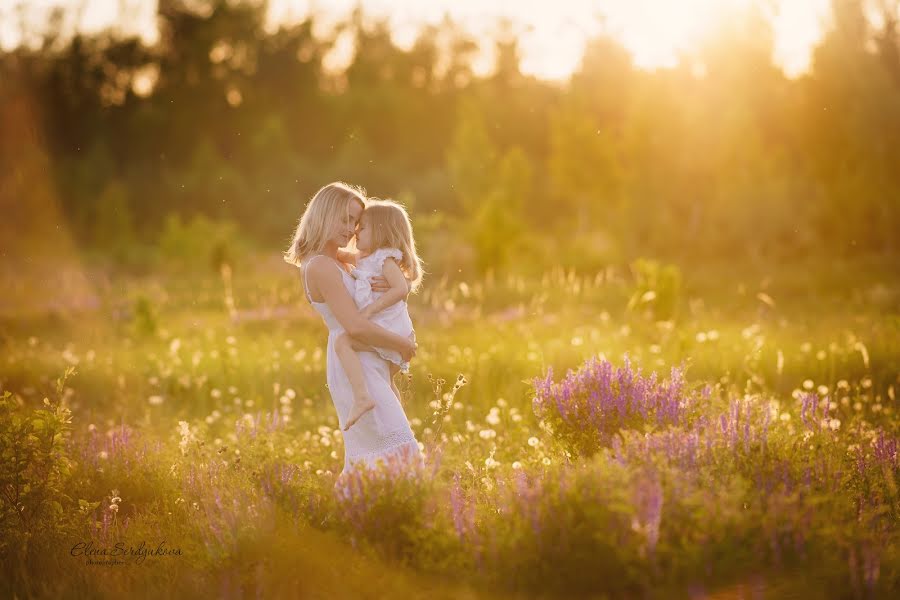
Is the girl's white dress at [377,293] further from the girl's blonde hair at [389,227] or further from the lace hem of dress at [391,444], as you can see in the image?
the lace hem of dress at [391,444]

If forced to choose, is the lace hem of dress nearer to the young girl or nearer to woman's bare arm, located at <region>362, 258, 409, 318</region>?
the young girl

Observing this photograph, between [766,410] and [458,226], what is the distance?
25888mm

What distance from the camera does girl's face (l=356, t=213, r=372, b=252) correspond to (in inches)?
188

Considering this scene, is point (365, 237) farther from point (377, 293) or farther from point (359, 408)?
point (359, 408)

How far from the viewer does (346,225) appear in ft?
15.8

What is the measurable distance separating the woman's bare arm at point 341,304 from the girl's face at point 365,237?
0.22 meters

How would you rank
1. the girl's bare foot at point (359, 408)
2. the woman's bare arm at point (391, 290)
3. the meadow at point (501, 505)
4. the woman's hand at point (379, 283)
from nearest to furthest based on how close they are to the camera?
1. the meadow at point (501, 505)
2. the girl's bare foot at point (359, 408)
3. the woman's bare arm at point (391, 290)
4. the woman's hand at point (379, 283)

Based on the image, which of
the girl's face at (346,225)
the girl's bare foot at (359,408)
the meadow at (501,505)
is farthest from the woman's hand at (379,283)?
the meadow at (501,505)

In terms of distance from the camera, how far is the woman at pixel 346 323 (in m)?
4.64

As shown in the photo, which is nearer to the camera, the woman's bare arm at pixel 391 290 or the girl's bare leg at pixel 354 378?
the girl's bare leg at pixel 354 378

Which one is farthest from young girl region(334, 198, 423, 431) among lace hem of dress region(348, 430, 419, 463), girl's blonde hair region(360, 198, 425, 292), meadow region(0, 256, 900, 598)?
meadow region(0, 256, 900, 598)

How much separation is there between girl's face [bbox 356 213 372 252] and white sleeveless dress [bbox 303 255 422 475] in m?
0.17

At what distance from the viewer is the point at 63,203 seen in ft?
149

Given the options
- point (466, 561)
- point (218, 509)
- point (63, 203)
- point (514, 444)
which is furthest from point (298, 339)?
point (63, 203)
